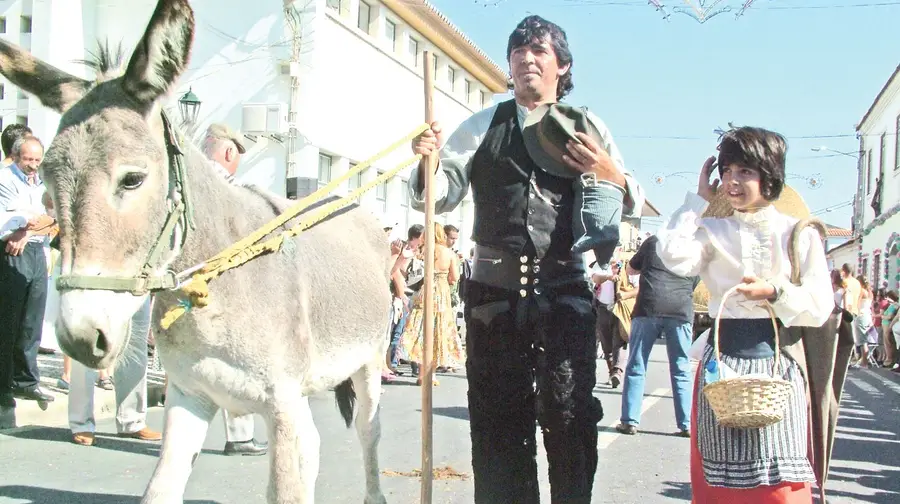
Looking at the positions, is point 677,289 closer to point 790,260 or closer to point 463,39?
point 790,260

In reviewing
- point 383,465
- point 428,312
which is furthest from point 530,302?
point 383,465

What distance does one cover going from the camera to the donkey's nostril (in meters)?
2.57

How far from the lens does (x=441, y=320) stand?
37.1ft

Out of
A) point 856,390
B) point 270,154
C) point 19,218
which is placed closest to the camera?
point 19,218

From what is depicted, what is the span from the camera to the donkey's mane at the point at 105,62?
124 inches

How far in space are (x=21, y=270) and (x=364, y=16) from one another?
19.7m

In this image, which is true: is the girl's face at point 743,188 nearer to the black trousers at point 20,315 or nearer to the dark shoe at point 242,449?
the dark shoe at point 242,449

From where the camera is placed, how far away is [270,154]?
21875 millimetres

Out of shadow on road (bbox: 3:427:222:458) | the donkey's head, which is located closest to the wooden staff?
the donkey's head

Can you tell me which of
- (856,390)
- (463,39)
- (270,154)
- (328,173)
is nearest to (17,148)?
(856,390)

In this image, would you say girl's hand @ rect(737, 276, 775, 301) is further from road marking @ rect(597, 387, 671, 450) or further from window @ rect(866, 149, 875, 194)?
window @ rect(866, 149, 875, 194)

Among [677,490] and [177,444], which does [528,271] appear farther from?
[677,490]

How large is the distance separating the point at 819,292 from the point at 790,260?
0.18 meters

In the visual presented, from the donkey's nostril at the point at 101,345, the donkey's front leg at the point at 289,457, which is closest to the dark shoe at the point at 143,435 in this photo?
the donkey's front leg at the point at 289,457
